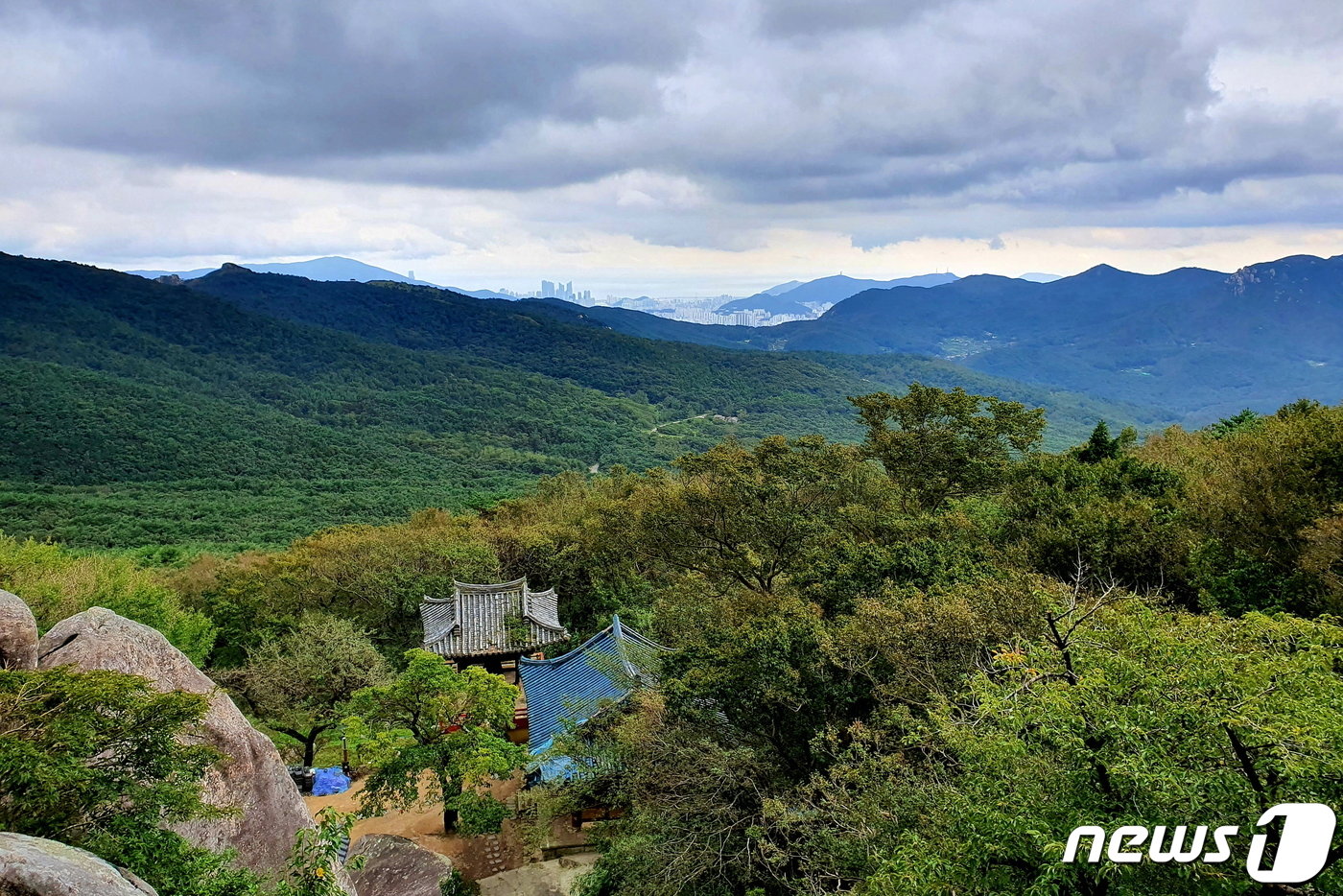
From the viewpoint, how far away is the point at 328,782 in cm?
1733

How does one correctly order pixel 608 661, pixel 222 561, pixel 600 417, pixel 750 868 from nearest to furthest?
pixel 750 868 < pixel 608 661 < pixel 222 561 < pixel 600 417

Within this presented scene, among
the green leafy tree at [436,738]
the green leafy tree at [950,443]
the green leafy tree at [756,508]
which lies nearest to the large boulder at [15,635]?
the green leafy tree at [436,738]

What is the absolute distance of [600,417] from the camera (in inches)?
5236

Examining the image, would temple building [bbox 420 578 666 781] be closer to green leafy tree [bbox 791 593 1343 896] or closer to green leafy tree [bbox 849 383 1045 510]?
green leafy tree [bbox 791 593 1343 896]

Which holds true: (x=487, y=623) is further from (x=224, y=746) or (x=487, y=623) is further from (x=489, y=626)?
(x=224, y=746)

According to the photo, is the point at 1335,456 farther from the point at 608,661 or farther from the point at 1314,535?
the point at 608,661

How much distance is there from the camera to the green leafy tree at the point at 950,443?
21.8 meters

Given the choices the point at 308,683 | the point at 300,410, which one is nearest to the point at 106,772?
the point at 308,683

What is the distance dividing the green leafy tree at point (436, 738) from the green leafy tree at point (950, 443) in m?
13.5

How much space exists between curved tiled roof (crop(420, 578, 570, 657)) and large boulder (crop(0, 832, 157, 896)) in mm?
17394

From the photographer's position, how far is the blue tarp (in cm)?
1717

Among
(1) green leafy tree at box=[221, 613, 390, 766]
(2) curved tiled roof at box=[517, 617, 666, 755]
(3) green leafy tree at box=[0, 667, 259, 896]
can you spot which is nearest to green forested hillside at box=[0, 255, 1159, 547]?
(1) green leafy tree at box=[221, 613, 390, 766]

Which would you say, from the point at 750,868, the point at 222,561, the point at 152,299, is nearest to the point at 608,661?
the point at 750,868

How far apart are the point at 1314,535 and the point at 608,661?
45.9ft
